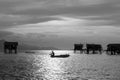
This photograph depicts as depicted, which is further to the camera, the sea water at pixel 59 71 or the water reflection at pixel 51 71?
the water reflection at pixel 51 71

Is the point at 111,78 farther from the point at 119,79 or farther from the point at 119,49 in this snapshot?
the point at 119,49

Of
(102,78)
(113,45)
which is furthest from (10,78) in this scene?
(113,45)

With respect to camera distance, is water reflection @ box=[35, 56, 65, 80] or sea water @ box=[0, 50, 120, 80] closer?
sea water @ box=[0, 50, 120, 80]

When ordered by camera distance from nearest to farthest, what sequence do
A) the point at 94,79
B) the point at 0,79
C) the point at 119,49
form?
the point at 0,79 → the point at 94,79 → the point at 119,49

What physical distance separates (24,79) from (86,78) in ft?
44.6

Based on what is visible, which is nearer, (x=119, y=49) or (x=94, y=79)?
(x=94, y=79)

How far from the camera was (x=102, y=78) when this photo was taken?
5512cm

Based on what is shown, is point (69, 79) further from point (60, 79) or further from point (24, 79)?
point (24, 79)

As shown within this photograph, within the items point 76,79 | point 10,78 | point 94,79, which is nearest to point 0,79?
point 10,78

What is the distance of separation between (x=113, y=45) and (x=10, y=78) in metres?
152

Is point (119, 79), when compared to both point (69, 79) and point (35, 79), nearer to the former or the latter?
point (69, 79)

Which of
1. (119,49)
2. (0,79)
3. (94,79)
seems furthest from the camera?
(119,49)

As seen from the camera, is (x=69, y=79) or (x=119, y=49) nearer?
(x=69, y=79)

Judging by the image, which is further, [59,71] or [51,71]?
[59,71]
